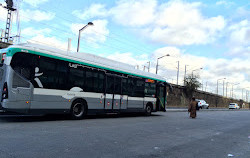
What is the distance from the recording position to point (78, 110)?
1177 cm

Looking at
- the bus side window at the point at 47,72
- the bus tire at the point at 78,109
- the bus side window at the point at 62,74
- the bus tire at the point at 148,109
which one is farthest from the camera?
the bus tire at the point at 148,109

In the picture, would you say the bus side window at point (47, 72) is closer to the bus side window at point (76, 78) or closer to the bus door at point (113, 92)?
the bus side window at point (76, 78)

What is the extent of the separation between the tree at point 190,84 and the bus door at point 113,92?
41004mm

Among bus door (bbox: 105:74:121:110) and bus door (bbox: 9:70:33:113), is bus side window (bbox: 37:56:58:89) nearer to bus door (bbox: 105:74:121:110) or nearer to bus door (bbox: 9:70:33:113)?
bus door (bbox: 9:70:33:113)

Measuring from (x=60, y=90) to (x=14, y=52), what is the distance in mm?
2651

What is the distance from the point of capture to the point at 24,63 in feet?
30.8

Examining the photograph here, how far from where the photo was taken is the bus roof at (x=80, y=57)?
9492 millimetres

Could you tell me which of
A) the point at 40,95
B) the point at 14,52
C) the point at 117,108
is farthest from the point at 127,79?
the point at 14,52

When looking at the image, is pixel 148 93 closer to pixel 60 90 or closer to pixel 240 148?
pixel 60 90

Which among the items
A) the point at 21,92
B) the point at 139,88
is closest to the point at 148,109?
the point at 139,88

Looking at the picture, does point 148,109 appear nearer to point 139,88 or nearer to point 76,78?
point 139,88

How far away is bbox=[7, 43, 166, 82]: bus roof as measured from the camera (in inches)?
374

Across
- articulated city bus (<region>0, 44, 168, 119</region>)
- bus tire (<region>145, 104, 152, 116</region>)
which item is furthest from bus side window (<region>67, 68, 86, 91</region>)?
bus tire (<region>145, 104, 152, 116</region>)

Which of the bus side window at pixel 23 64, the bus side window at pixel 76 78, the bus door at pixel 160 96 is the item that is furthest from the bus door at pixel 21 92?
the bus door at pixel 160 96
